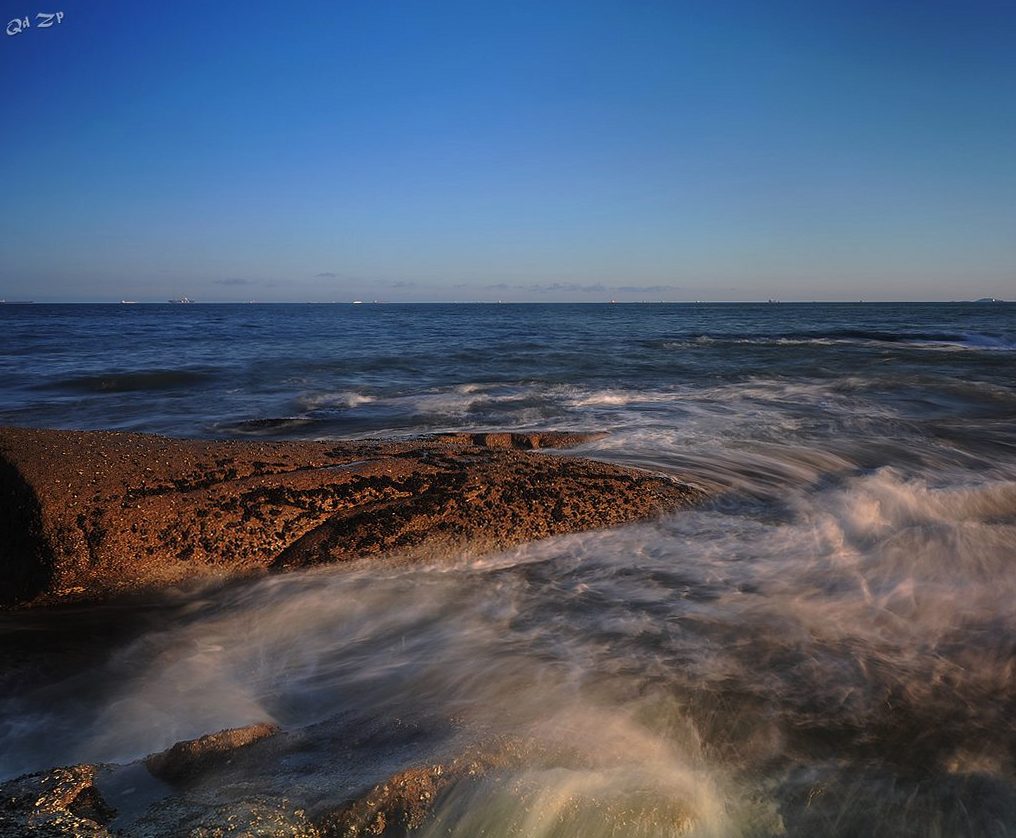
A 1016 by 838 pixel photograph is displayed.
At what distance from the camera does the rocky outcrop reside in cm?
307

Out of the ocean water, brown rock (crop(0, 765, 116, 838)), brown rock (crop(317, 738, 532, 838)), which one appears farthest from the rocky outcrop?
brown rock (crop(317, 738, 532, 838))

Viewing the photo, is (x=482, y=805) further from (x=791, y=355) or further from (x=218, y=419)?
(x=791, y=355)

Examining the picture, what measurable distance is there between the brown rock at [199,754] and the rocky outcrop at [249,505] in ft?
4.16

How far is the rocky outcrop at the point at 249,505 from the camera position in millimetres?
3066

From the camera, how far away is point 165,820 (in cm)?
171

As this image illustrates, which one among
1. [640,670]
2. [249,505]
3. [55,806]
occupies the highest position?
[249,505]

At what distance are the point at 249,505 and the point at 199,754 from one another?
5.09 feet

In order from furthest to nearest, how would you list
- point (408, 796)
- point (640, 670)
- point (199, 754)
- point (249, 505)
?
1. point (249, 505)
2. point (640, 670)
3. point (199, 754)
4. point (408, 796)

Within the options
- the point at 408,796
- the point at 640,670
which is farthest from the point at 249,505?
the point at 640,670

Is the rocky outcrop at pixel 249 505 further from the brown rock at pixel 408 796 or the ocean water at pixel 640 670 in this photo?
the brown rock at pixel 408 796

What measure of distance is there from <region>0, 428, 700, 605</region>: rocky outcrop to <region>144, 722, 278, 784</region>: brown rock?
1.27 metres

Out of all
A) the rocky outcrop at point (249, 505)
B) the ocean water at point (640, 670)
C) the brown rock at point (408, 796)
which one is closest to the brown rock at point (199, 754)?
the ocean water at point (640, 670)

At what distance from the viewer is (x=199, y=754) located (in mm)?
2100

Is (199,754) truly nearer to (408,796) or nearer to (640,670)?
(408,796)
